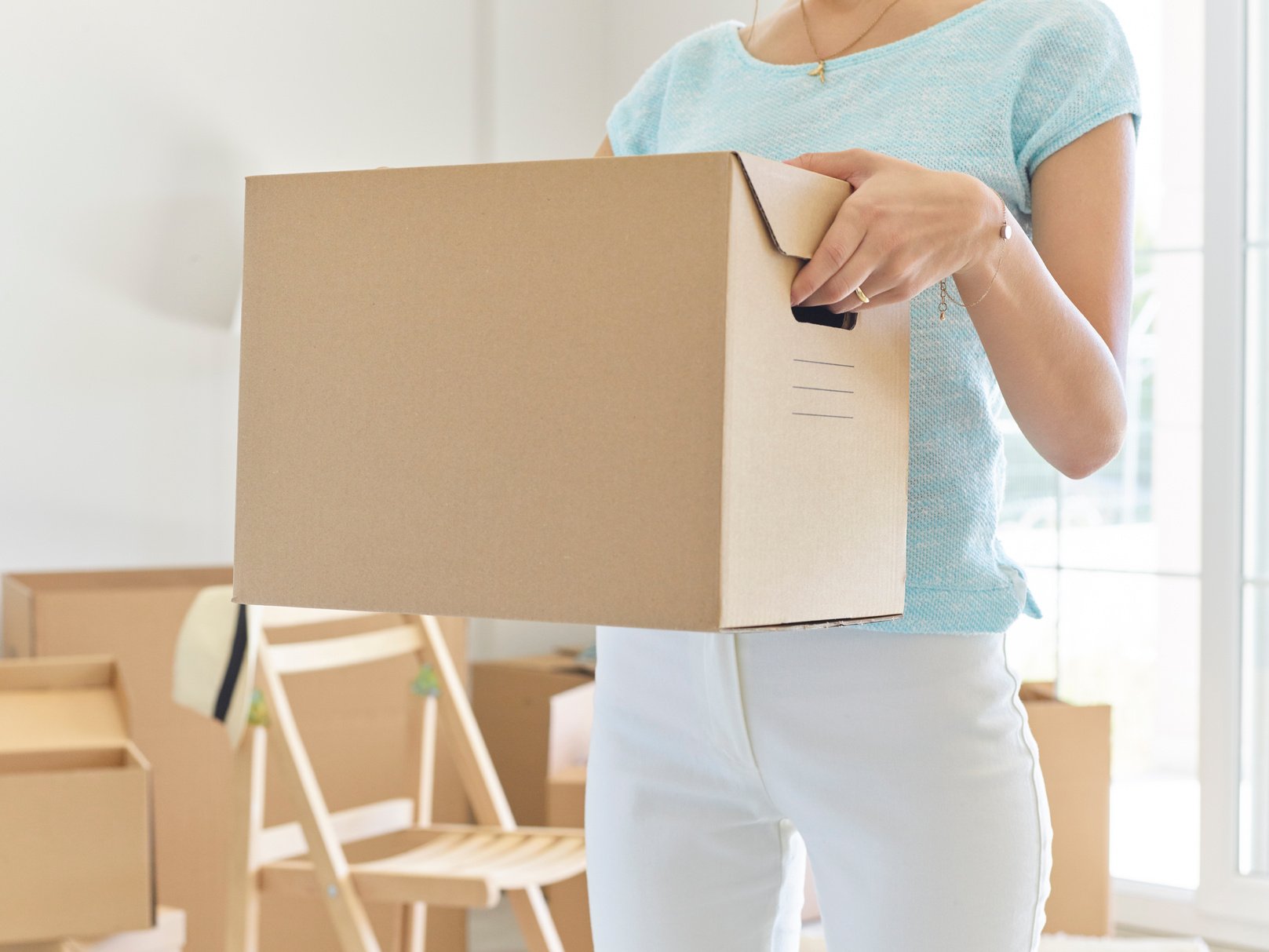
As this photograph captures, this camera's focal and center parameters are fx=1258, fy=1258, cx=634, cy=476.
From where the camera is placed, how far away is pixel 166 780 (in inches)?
69.6

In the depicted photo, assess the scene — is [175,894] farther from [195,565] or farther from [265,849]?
[195,565]

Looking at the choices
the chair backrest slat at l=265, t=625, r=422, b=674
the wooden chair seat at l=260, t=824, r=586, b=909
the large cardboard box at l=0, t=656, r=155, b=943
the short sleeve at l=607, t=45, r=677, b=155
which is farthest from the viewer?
the chair backrest slat at l=265, t=625, r=422, b=674

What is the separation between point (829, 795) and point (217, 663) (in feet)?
3.40

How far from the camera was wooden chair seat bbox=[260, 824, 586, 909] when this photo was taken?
1.45 m

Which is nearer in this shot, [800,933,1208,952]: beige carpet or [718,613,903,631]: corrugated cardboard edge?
[718,613,903,631]: corrugated cardboard edge

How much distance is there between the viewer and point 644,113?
2.72 ft

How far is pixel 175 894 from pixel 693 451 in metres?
1.61

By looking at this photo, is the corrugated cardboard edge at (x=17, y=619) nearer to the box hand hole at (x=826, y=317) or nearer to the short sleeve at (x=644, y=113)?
the short sleeve at (x=644, y=113)

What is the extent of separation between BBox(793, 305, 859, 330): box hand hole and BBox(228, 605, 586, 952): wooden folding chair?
107cm

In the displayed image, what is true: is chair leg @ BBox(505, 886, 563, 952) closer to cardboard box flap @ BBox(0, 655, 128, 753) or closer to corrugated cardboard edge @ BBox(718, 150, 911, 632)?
cardboard box flap @ BBox(0, 655, 128, 753)

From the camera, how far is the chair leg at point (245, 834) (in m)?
1.48

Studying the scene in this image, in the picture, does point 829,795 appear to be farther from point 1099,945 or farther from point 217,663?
point 1099,945

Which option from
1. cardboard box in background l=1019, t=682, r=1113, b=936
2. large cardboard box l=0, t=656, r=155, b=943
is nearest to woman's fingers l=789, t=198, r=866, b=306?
large cardboard box l=0, t=656, r=155, b=943

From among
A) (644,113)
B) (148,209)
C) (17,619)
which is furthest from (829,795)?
(148,209)
